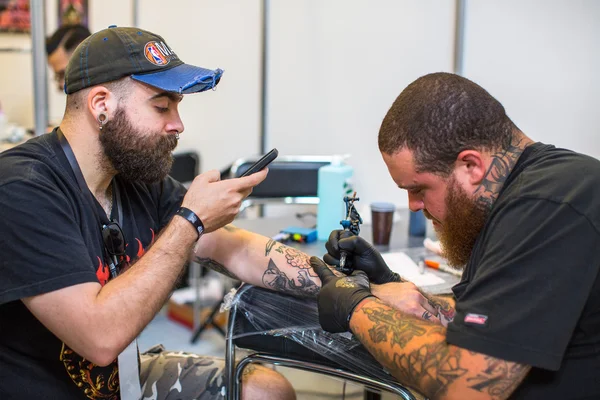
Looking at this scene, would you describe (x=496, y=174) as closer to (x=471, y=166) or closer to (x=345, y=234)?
(x=471, y=166)

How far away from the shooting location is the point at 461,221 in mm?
A: 1162

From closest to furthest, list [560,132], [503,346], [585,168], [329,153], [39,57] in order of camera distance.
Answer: [503,346] → [585,168] → [560,132] → [39,57] → [329,153]

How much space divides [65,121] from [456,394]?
1006mm

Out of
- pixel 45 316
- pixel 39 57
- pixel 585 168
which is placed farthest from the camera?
pixel 39 57

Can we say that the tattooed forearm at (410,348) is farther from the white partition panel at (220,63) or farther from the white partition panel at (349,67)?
the white partition panel at (220,63)

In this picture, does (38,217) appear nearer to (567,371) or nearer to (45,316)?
(45,316)

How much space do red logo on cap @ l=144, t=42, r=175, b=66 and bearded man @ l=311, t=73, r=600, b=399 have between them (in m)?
0.57

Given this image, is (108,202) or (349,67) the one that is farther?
(349,67)

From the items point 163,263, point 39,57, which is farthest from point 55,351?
point 39,57

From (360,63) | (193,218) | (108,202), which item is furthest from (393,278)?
(360,63)

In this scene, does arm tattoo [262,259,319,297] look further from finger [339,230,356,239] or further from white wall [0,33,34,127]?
white wall [0,33,34,127]

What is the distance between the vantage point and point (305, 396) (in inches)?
82.4

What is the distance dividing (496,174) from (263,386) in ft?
2.55

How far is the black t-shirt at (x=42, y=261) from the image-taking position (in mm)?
1151
